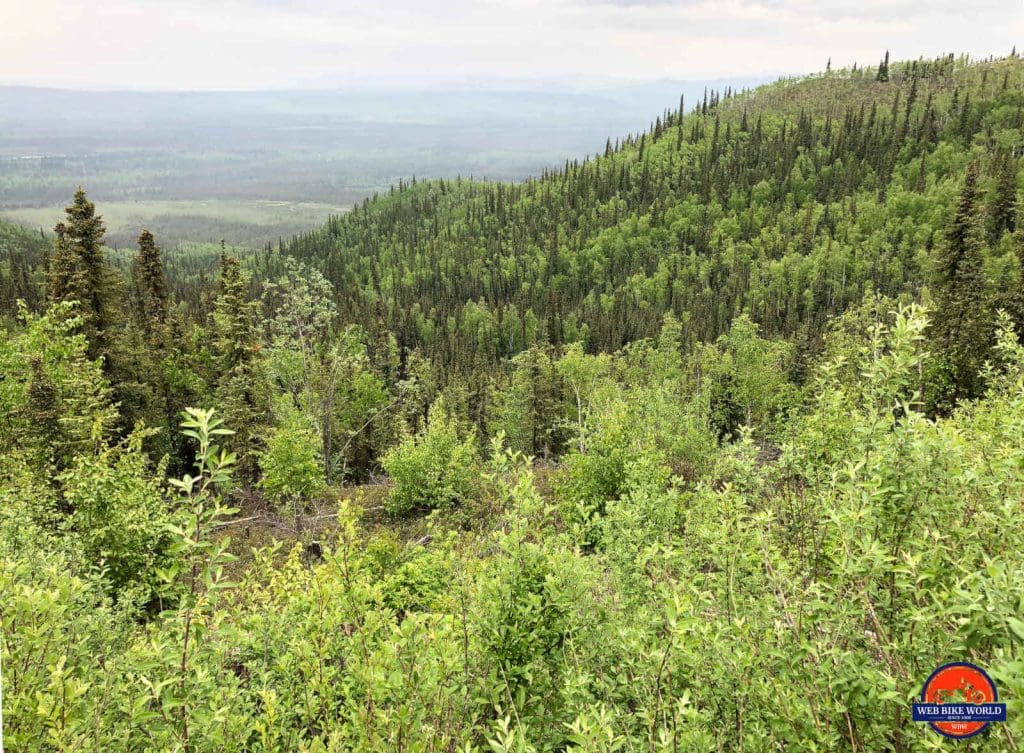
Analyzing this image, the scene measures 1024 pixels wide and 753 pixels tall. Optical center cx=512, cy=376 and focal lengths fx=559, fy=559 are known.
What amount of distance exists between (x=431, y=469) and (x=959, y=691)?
25742mm

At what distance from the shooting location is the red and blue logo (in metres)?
3.65

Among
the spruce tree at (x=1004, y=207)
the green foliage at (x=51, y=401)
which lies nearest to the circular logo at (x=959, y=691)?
the green foliage at (x=51, y=401)

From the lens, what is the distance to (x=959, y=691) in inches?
150

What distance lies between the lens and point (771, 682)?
16.0 ft

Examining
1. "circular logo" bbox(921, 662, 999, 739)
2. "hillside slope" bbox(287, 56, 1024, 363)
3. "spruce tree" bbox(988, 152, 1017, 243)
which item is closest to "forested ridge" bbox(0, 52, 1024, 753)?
"circular logo" bbox(921, 662, 999, 739)

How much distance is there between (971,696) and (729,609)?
2625mm

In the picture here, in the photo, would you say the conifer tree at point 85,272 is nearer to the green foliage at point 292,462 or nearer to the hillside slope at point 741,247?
the green foliage at point 292,462

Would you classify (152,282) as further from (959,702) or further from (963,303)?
(963,303)

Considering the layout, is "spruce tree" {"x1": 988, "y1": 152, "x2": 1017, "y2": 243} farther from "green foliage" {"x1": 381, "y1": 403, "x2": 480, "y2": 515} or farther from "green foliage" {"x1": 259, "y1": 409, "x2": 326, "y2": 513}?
"green foliage" {"x1": 259, "y1": 409, "x2": 326, "y2": 513}

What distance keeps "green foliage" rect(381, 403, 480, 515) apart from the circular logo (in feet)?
80.7

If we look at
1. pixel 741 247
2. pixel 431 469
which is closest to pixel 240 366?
pixel 431 469

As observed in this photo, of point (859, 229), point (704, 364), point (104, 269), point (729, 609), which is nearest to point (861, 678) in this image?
point (729, 609)

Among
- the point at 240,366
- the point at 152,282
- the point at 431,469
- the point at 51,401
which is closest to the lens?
the point at 51,401

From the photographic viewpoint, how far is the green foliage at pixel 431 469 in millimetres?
28125
